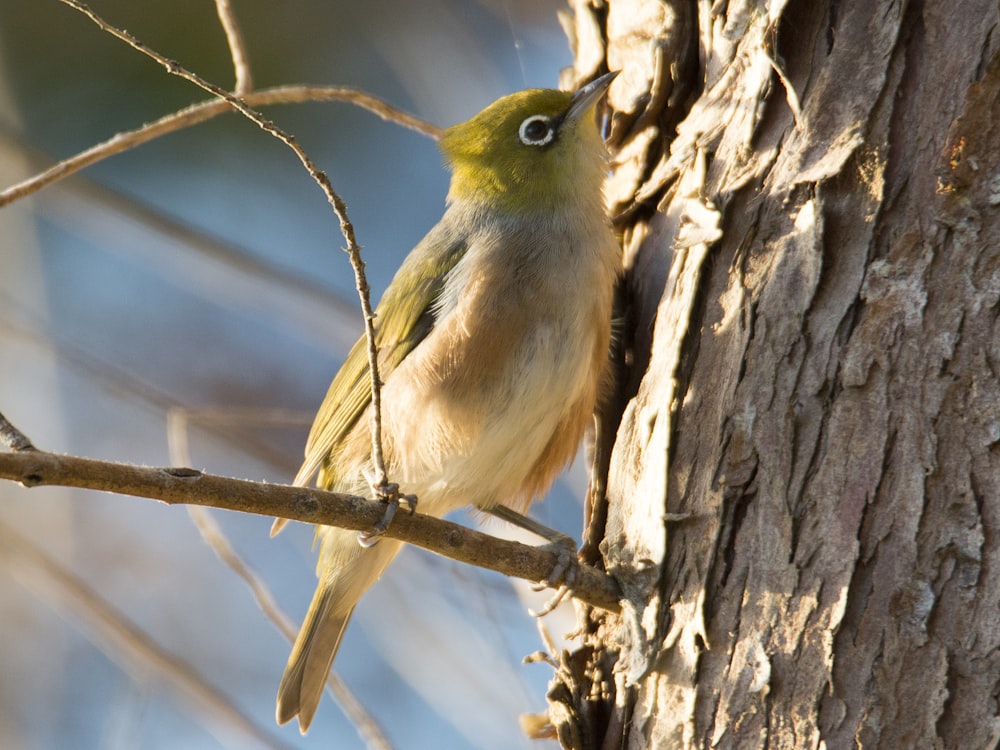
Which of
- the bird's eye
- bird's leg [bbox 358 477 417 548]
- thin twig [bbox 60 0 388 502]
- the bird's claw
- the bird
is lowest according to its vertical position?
bird's leg [bbox 358 477 417 548]

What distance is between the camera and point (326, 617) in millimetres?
3990

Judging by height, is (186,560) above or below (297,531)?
above

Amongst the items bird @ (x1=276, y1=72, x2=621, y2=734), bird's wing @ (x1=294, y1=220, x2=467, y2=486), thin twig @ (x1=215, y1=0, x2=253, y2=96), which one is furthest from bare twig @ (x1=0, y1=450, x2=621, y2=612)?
thin twig @ (x1=215, y1=0, x2=253, y2=96)

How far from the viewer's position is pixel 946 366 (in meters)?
2.46

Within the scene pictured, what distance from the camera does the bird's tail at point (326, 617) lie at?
389cm

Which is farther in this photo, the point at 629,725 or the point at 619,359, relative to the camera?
the point at 619,359

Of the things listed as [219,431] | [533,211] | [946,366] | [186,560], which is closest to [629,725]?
[946,366]

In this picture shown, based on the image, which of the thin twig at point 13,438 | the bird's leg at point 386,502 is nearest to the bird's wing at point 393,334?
the bird's leg at point 386,502

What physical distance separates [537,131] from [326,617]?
2122mm

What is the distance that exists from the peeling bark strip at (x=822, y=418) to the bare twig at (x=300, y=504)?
0.20m

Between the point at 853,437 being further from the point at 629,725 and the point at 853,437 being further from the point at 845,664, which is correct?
the point at 629,725

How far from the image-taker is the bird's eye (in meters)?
4.09

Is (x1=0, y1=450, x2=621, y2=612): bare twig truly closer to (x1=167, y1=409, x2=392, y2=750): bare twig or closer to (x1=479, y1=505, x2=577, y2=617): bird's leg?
(x1=479, y1=505, x2=577, y2=617): bird's leg

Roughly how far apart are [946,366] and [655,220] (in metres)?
1.33
